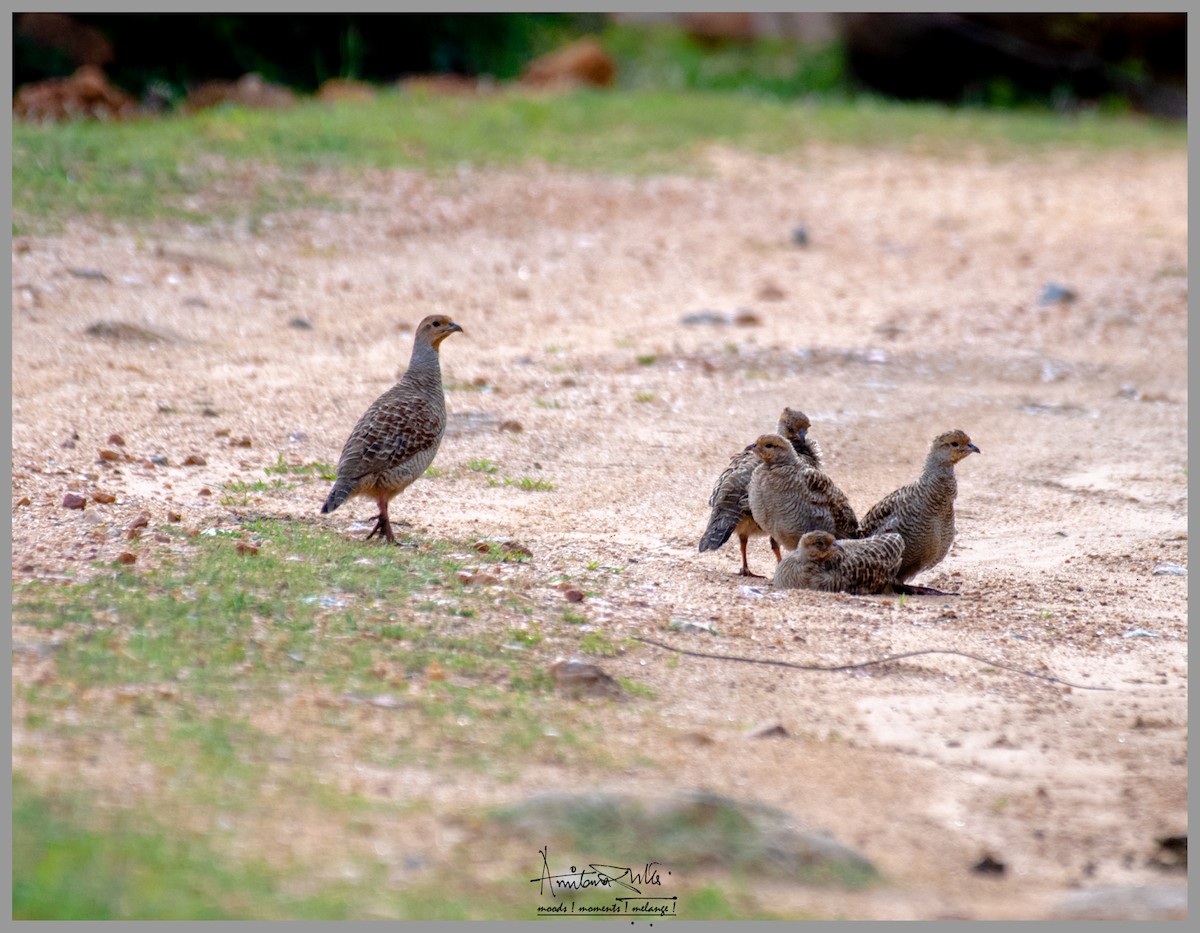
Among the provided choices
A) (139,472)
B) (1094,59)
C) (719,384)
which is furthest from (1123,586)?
(1094,59)

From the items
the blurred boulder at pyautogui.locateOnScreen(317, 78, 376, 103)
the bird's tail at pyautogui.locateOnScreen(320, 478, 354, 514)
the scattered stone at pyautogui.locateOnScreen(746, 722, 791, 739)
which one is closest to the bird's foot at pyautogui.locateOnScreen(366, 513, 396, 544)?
the bird's tail at pyautogui.locateOnScreen(320, 478, 354, 514)

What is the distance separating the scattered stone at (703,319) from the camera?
1187cm

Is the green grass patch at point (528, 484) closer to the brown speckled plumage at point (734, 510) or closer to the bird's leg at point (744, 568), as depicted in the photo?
the brown speckled plumage at point (734, 510)

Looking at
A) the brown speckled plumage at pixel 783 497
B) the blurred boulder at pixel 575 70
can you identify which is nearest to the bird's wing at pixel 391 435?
the brown speckled plumage at pixel 783 497

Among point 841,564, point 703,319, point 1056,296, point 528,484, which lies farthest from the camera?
point 1056,296

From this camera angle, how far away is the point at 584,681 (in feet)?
17.5

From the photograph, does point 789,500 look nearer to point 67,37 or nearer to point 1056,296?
point 1056,296

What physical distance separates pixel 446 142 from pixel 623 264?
362 centimetres

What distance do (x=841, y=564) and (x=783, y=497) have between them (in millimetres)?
503

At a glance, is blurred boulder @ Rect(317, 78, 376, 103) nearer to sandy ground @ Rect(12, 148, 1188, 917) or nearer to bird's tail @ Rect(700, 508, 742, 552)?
sandy ground @ Rect(12, 148, 1188, 917)

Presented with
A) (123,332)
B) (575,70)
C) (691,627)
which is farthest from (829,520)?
(575,70)

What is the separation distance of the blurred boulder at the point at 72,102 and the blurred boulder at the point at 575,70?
245 inches

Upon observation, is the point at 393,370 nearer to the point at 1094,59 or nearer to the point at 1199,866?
the point at 1199,866

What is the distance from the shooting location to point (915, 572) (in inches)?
287
